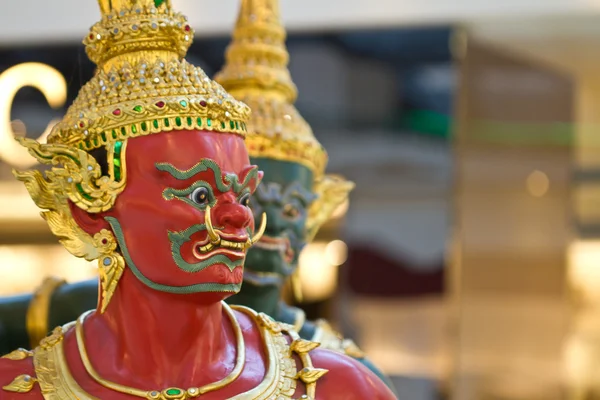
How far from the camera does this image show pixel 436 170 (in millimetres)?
4348

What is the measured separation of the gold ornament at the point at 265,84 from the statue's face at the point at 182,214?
0.58 m

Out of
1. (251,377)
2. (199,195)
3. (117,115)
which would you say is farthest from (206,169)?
(251,377)

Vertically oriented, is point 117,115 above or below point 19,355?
above

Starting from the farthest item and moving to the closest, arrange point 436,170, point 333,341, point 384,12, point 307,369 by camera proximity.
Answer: point 436,170, point 384,12, point 333,341, point 307,369

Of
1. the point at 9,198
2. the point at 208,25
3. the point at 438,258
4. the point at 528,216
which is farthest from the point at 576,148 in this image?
the point at 9,198

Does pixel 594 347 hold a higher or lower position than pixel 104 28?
lower

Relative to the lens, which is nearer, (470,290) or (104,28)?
(104,28)

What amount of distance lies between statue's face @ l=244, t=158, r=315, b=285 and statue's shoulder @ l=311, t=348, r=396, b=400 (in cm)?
46

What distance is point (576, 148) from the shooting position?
588 cm

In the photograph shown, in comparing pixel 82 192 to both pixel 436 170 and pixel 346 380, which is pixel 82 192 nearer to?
pixel 346 380

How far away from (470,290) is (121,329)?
383 centimetres

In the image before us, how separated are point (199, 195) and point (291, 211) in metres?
0.63

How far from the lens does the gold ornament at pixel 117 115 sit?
152cm

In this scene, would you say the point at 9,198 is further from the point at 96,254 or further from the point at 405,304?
the point at 405,304
